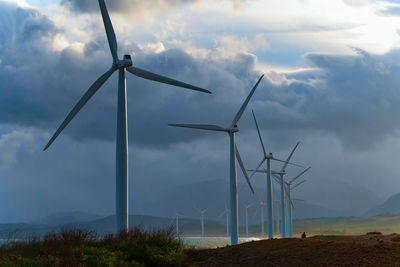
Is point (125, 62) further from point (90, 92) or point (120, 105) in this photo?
point (120, 105)

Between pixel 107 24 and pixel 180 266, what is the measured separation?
24.0 meters

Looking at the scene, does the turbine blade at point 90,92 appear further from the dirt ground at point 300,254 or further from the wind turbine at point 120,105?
the dirt ground at point 300,254

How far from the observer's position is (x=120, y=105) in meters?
41.6

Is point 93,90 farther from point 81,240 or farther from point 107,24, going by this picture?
point 81,240

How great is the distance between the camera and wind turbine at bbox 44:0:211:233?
39.3 m

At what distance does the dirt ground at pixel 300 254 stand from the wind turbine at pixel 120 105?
601cm

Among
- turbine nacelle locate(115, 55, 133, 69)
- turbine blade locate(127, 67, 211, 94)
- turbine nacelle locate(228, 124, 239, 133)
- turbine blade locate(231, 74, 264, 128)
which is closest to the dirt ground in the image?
turbine blade locate(127, 67, 211, 94)

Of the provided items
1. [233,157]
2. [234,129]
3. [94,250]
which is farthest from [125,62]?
[234,129]

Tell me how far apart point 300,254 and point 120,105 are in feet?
57.4

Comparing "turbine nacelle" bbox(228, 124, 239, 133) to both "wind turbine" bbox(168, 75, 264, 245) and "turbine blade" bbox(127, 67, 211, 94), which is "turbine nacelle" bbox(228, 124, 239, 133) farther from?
"turbine blade" bbox(127, 67, 211, 94)

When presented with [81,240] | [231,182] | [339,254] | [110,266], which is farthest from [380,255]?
[231,182]

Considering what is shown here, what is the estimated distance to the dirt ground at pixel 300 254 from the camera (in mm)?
31469

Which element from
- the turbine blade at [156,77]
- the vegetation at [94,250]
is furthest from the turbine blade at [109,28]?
the vegetation at [94,250]

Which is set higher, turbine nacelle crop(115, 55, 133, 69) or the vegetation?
turbine nacelle crop(115, 55, 133, 69)
